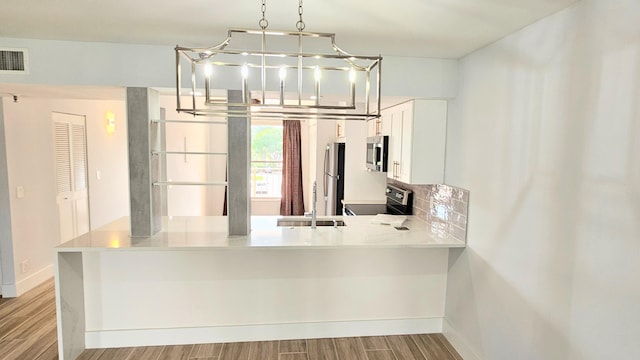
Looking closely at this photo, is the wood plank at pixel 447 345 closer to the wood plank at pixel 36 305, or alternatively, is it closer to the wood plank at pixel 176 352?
the wood plank at pixel 176 352

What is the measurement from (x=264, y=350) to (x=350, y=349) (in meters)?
0.71

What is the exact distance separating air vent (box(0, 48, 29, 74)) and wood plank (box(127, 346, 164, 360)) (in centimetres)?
235

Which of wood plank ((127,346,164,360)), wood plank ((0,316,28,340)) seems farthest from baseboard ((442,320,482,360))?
wood plank ((0,316,28,340))

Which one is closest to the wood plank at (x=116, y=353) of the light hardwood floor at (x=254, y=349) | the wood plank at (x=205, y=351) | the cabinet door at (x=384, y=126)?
the light hardwood floor at (x=254, y=349)

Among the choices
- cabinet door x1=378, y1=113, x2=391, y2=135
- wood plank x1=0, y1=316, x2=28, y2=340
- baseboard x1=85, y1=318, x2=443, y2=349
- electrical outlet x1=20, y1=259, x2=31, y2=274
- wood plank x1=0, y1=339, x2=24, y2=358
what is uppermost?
cabinet door x1=378, y1=113, x2=391, y2=135

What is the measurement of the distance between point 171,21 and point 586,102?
239cm

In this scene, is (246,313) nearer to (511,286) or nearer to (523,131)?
(511,286)

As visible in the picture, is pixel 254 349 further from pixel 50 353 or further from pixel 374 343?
pixel 50 353

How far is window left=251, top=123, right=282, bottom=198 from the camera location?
8.22 meters

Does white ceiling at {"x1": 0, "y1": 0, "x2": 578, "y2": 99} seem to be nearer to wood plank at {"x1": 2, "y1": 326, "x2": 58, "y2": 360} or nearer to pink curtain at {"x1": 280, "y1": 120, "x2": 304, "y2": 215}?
wood plank at {"x1": 2, "y1": 326, "x2": 58, "y2": 360}

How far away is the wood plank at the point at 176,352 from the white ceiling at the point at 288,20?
2458 millimetres

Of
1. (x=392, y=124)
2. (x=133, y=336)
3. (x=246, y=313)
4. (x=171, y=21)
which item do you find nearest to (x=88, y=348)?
(x=133, y=336)

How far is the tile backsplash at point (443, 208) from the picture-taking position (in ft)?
9.73

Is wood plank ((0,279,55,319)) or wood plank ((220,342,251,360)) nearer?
wood plank ((220,342,251,360))
